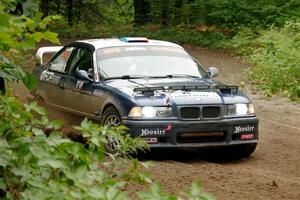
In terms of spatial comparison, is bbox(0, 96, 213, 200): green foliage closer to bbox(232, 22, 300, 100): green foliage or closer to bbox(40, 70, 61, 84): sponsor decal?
bbox(40, 70, 61, 84): sponsor decal

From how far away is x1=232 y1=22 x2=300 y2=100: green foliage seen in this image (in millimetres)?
17484

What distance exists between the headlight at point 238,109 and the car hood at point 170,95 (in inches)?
2.2

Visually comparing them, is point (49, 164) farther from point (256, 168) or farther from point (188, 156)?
point (188, 156)

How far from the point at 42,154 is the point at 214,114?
5.87m

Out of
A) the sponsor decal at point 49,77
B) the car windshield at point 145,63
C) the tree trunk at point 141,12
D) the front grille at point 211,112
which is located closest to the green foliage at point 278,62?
the car windshield at point 145,63

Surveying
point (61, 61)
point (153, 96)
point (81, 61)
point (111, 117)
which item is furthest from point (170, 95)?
point (61, 61)

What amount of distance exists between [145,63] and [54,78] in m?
1.78

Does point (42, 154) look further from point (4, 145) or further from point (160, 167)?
point (160, 167)

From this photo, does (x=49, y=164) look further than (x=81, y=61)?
No

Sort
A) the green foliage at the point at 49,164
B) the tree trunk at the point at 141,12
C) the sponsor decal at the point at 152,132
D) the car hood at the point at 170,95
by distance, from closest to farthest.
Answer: the green foliage at the point at 49,164 → the sponsor decal at the point at 152,132 → the car hood at the point at 170,95 → the tree trunk at the point at 141,12

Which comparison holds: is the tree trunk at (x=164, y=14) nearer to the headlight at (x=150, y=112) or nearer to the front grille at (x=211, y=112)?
the front grille at (x=211, y=112)

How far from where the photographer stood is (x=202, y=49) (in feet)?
91.7

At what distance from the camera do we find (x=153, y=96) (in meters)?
9.03

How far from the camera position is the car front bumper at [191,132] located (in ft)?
29.0
